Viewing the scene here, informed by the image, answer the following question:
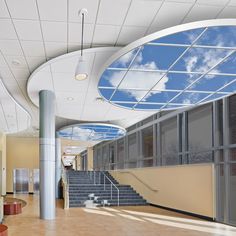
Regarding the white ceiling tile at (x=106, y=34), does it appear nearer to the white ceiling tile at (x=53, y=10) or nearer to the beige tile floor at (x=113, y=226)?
the white ceiling tile at (x=53, y=10)

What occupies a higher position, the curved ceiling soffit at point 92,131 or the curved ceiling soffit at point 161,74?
the curved ceiling soffit at point 161,74

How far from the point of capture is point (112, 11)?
6.04 meters

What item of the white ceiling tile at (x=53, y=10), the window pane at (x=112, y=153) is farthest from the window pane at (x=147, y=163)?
the white ceiling tile at (x=53, y=10)

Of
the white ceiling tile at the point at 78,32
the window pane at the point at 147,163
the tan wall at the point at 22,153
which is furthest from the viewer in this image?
the tan wall at the point at 22,153

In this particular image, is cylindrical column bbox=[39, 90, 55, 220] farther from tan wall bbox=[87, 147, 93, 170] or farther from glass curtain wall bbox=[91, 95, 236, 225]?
tan wall bbox=[87, 147, 93, 170]

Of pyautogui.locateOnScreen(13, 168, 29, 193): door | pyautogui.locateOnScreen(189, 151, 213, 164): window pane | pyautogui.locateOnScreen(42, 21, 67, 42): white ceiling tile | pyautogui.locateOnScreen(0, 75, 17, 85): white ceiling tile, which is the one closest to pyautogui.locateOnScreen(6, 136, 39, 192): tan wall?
pyautogui.locateOnScreen(13, 168, 29, 193): door

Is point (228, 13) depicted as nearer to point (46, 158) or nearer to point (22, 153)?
point (46, 158)

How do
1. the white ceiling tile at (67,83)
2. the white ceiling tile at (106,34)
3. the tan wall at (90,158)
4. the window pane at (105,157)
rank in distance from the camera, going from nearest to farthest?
the white ceiling tile at (106,34)
the white ceiling tile at (67,83)
the window pane at (105,157)
the tan wall at (90,158)

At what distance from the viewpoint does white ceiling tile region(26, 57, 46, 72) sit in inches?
326

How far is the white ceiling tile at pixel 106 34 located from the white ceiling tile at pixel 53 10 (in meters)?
0.80

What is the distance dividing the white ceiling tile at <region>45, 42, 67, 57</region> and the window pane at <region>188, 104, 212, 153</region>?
5.68 m

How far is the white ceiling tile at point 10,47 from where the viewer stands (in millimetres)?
7344

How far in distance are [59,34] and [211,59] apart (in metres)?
3.22

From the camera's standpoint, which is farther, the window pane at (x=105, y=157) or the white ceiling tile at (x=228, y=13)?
the window pane at (x=105, y=157)
